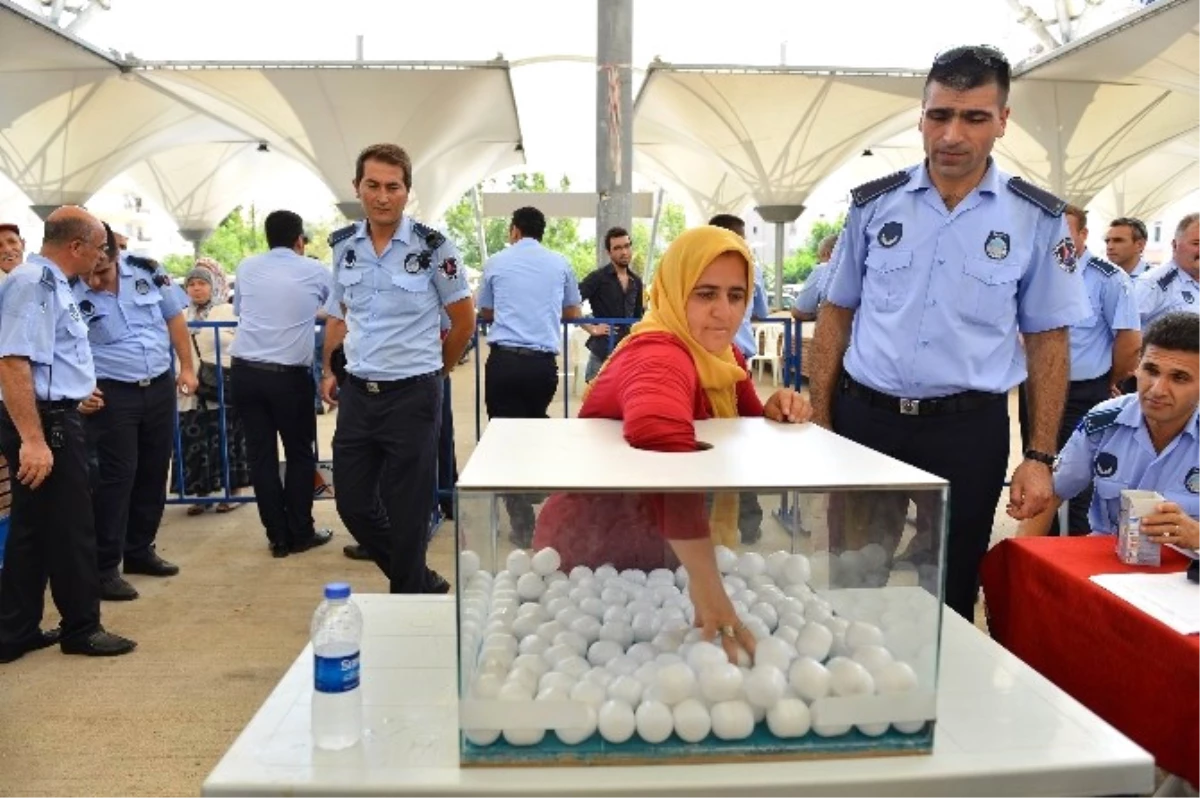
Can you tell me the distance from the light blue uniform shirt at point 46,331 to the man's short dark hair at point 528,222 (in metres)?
2.71

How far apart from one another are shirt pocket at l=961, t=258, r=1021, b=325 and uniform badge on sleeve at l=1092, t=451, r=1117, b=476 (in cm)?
53

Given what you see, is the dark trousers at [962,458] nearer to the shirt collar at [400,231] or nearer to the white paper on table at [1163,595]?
the white paper on table at [1163,595]

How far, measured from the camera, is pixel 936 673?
51.6 inches

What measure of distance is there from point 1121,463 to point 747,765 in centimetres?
172

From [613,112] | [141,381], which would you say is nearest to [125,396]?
[141,381]

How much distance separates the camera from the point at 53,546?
3.43m

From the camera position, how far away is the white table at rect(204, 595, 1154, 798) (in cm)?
126

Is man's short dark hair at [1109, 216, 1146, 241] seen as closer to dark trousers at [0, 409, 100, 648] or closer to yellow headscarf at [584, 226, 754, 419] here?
yellow headscarf at [584, 226, 754, 419]

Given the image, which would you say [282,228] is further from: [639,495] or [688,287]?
[639,495]

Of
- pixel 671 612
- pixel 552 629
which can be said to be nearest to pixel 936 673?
pixel 671 612

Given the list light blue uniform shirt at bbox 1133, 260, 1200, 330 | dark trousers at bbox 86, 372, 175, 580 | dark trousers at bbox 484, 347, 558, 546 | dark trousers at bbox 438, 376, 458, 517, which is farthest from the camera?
dark trousers at bbox 438, 376, 458, 517

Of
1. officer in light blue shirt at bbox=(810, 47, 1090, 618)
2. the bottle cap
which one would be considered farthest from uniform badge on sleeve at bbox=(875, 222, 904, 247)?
the bottle cap

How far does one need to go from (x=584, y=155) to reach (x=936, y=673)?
98.0 ft

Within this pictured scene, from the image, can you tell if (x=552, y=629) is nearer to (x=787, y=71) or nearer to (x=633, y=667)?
(x=633, y=667)
